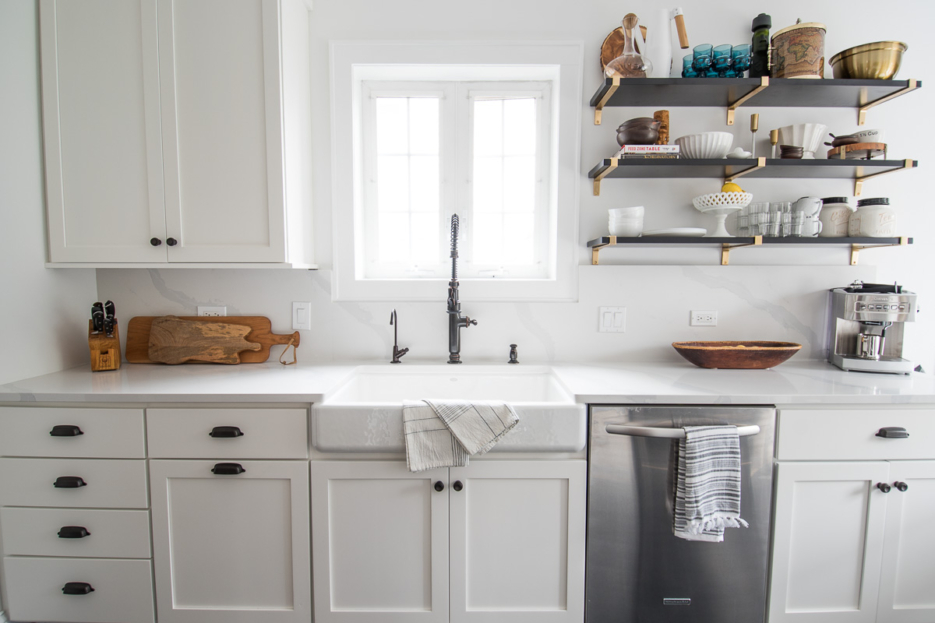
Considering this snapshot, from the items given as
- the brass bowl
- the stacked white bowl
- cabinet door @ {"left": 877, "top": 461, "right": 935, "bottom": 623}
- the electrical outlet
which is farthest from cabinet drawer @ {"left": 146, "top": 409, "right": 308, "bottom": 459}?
the brass bowl

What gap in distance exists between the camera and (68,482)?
1.43 m

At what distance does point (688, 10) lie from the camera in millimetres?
1876

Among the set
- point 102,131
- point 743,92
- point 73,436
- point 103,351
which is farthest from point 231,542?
point 743,92

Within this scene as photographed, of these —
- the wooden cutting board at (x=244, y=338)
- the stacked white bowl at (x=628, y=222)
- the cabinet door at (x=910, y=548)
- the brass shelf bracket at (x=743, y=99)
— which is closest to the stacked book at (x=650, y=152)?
the stacked white bowl at (x=628, y=222)

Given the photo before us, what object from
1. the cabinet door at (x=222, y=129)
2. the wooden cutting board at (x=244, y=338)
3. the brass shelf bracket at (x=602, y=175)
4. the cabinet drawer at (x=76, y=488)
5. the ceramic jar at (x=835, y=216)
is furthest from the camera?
the wooden cutting board at (x=244, y=338)

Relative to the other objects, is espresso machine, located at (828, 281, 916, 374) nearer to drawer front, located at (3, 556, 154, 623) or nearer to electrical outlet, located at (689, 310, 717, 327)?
electrical outlet, located at (689, 310, 717, 327)

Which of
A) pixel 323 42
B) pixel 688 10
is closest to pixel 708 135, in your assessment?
pixel 688 10

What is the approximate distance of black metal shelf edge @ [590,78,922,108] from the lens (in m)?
1.65

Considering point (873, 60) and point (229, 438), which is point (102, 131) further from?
point (873, 60)

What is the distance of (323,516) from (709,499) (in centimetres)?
123

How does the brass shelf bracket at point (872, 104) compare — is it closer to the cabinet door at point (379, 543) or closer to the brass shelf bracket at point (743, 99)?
the brass shelf bracket at point (743, 99)

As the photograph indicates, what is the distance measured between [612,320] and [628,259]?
0.28m

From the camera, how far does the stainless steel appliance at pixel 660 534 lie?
4.59 feet

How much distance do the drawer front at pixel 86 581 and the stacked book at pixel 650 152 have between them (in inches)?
88.8
